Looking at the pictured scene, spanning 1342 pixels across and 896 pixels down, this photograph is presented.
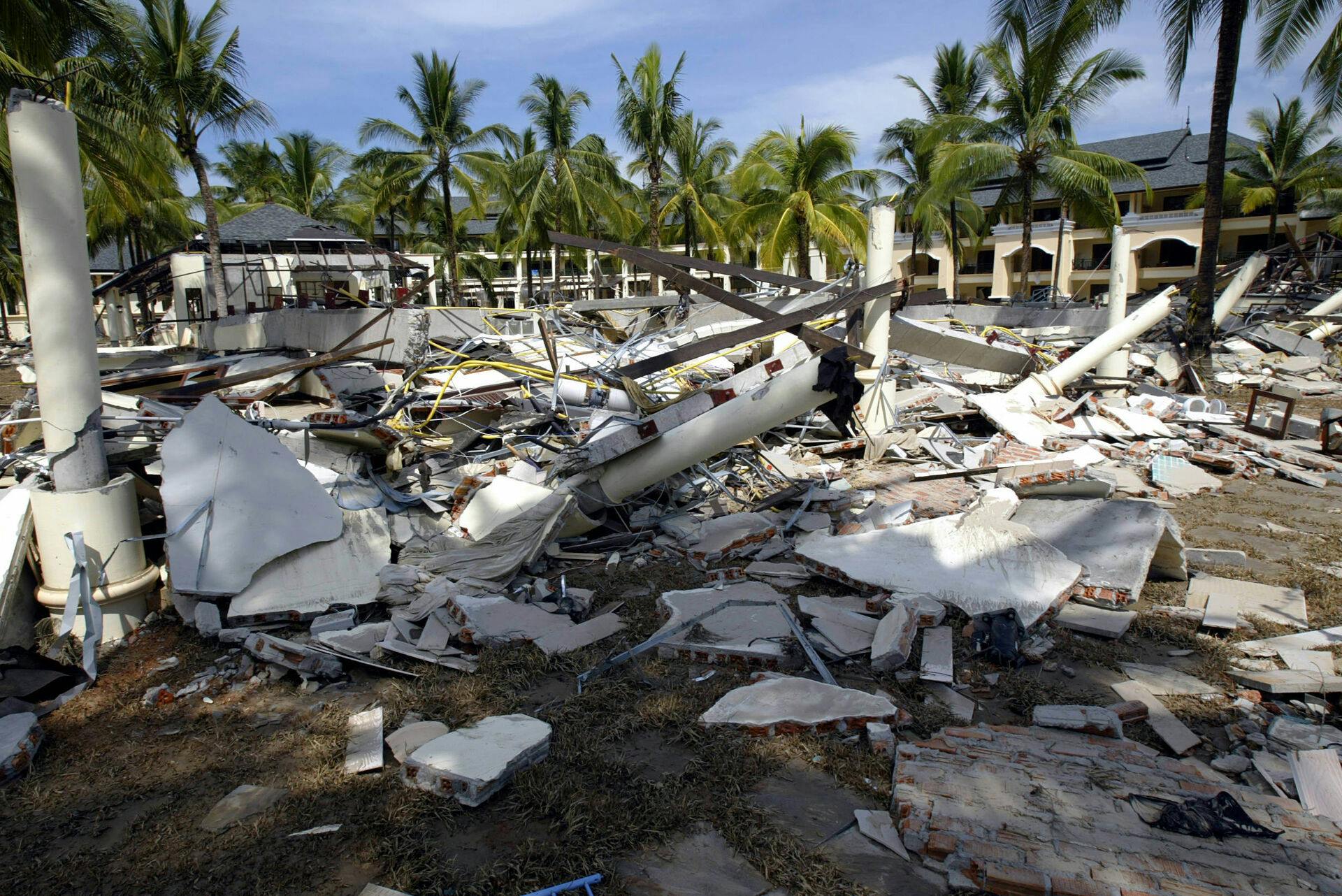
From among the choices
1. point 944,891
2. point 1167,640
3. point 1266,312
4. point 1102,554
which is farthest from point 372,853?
point 1266,312

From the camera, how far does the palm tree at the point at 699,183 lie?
26.4 meters

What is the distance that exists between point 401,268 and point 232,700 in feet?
63.9

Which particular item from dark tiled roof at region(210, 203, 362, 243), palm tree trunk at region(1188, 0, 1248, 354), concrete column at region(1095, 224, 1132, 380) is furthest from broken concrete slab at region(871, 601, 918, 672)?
dark tiled roof at region(210, 203, 362, 243)

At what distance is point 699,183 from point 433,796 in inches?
1109

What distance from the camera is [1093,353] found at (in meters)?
10.9

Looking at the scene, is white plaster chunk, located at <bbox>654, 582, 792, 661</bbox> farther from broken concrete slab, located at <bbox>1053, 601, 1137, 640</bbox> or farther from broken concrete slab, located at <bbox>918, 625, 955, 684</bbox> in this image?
broken concrete slab, located at <bbox>1053, 601, 1137, 640</bbox>

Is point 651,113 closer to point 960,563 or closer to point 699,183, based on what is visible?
point 699,183

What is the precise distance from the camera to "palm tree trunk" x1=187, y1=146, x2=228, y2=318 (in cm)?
1842

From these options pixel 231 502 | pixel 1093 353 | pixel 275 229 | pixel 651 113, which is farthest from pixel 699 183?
pixel 231 502

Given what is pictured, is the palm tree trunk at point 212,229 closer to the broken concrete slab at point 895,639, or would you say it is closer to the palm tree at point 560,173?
the palm tree at point 560,173

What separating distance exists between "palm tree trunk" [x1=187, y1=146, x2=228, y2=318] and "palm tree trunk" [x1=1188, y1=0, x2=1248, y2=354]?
20.2 metres

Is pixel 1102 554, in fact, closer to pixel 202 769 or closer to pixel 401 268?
pixel 202 769

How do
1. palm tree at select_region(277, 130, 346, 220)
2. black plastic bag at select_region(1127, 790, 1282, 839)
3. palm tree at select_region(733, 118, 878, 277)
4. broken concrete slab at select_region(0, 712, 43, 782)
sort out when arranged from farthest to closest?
1. palm tree at select_region(277, 130, 346, 220)
2. palm tree at select_region(733, 118, 878, 277)
3. broken concrete slab at select_region(0, 712, 43, 782)
4. black plastic bag at select_region(1127, 790, 1282, 839)

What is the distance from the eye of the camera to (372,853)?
2.96m
